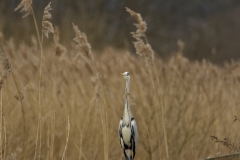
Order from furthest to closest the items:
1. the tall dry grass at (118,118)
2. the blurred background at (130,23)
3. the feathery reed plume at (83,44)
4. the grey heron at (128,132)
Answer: the blurred background at (130,23) → the tall dry grass at (118,118) → the grey heron at (128,132) → the feathery reed plume at (83,44)

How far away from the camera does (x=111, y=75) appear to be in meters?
5.38

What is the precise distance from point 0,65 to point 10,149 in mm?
1687

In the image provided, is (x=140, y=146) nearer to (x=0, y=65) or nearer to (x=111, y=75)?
(x=111, y=75)

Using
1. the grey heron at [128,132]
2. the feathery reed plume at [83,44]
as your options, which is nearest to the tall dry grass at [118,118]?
the grey heron at [128,132]

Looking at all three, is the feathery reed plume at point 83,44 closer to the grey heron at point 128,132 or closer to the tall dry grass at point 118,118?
the grey heron at point 128,132

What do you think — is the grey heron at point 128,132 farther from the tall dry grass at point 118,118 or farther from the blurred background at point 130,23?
the blurred background at point 130,23

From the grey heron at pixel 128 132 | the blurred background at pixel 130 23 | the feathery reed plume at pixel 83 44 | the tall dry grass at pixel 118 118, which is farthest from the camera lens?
the blurred background at pixel 130 23

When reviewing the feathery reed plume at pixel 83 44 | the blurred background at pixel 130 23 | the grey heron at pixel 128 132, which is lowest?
the grey heron at pixel 128 132

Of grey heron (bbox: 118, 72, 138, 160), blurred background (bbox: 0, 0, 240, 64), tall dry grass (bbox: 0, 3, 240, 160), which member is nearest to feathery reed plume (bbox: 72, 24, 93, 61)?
grey heron (bbox: 118, 72, 138, 160)

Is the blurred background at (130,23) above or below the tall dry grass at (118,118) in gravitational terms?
above

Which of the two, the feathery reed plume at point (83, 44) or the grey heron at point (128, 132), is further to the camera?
the grey heron at point (128, 132)

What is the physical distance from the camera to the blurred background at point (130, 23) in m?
10.0

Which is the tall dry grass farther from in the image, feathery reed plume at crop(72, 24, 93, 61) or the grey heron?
feathery reed plume at crop(72, 24, 93, 61)

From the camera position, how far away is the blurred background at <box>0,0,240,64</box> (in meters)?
10.0
